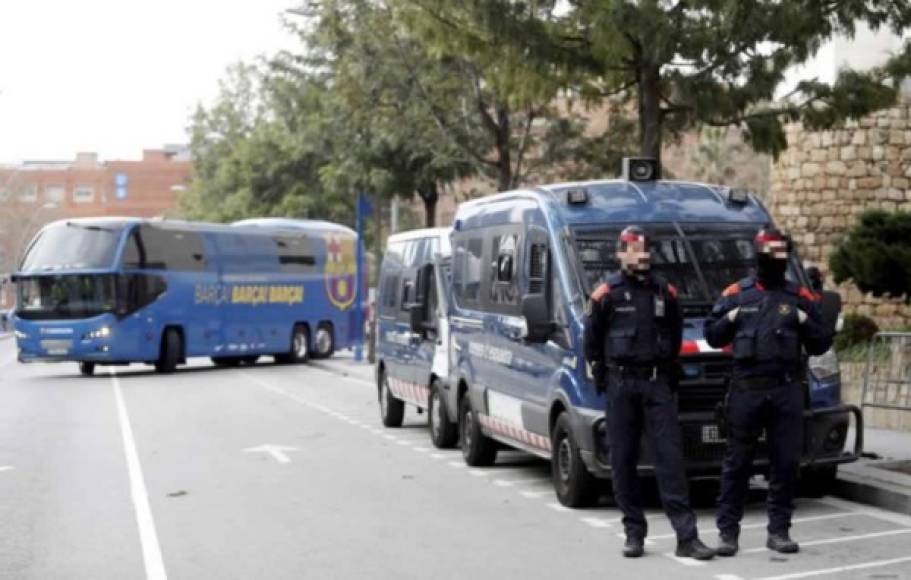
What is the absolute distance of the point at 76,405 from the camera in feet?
86.3

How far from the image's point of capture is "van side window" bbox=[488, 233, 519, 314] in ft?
45.9

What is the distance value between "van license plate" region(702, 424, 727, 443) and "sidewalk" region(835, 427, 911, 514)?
1.46 meters

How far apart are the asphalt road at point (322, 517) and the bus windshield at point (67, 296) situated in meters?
14.0

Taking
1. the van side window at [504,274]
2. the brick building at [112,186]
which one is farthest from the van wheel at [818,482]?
the brick building at [112,186]

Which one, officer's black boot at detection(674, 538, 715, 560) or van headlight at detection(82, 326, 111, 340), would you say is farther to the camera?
van headlight at detection(82, 326, 111, 340)

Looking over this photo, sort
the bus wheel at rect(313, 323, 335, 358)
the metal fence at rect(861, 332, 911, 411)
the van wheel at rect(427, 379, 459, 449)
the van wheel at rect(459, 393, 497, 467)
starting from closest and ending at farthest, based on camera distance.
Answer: the van wheel at rect(459, 393, 497, 467)
the metal fence at rect(861, 332, 911, 411)
the van wheel at rect(427, 379, 459, 449)
the bus wheel at rect(313, 323, 335, 358)

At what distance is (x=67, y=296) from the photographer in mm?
35406

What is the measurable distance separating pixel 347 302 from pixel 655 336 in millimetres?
33794

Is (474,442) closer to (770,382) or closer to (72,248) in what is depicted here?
(770,382)

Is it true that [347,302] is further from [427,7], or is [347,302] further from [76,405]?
[427,7]

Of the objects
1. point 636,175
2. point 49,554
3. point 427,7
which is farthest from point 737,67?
point 49,554

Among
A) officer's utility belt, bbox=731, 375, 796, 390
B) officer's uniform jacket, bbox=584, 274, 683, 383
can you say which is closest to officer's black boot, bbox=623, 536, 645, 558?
officer's uniform jacket, bbox=584, 274, 683, 383

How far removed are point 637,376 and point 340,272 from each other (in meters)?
33.6

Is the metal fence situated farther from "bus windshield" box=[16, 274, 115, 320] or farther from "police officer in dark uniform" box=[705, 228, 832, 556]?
"bus windshield" box=[16, 274, 115, 320]
